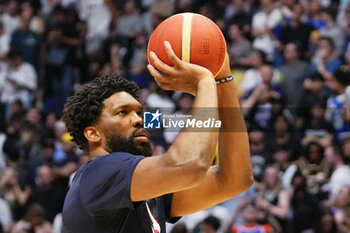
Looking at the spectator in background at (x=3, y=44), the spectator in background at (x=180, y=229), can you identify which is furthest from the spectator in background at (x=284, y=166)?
the spectator in background at (x=3, y=44)

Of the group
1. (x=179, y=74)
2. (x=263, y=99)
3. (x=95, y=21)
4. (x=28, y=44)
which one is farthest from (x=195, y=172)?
(x=95, y=21)

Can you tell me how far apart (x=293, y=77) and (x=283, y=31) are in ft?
3.74

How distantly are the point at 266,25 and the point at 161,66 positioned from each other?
8212 millimetres

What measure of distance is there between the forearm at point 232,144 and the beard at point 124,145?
45cm

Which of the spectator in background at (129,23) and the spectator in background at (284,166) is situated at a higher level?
the spectator in background at (129,23)

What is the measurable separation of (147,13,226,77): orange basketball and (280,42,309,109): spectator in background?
623cm

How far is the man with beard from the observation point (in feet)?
8.79

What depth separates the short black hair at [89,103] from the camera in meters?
3.39

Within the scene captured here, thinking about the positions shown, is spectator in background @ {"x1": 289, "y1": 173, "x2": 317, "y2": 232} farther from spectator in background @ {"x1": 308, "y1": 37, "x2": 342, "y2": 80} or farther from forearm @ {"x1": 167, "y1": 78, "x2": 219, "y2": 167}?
forearm @ {"x1": 167, "y1": 78, "x2": 219, "y2": 167}

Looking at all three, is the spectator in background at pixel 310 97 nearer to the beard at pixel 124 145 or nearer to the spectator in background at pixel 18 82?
the spectator in background at pixel 18 82

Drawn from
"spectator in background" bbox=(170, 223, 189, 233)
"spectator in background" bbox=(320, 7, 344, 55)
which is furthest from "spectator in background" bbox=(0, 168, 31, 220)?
"spectator in background" bbox=(320, 7, 344, 55)

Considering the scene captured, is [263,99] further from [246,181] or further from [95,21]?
[246,181]

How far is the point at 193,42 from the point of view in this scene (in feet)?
10.0

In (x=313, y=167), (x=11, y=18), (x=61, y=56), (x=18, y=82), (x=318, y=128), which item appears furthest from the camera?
(x=11, y=18)
